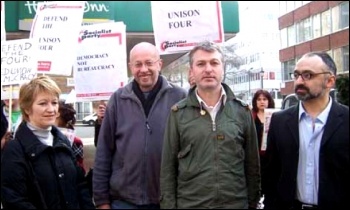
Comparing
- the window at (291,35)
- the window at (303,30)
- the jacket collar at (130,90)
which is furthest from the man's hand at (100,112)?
the window at (291,35)

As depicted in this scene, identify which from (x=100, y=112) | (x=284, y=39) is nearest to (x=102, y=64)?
(x=100, y=112)

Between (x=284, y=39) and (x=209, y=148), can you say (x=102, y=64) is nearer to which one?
(x=209, y=148)

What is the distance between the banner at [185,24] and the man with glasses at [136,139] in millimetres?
2469

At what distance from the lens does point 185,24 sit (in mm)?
6004

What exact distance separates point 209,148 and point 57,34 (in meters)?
4.71

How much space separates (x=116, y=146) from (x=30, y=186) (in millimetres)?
645

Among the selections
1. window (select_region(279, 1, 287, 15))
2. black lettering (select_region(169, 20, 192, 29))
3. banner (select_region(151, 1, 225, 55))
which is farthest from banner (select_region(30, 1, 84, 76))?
window (select_region(279, 1, 287, 15))

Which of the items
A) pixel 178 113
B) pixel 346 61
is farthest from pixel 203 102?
pixel 346 61

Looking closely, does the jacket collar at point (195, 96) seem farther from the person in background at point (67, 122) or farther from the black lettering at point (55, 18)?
the black lettering at point (55, 18)

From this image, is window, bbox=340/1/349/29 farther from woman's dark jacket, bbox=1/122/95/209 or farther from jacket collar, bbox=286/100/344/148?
woman's dark jacket, bbox=1/122/95/209

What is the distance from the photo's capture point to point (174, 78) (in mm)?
14266

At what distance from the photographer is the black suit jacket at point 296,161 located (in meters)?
3.03

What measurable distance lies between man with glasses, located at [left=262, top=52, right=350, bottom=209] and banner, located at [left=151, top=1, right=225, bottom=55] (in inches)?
107

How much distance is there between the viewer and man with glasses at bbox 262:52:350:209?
3.04 m
